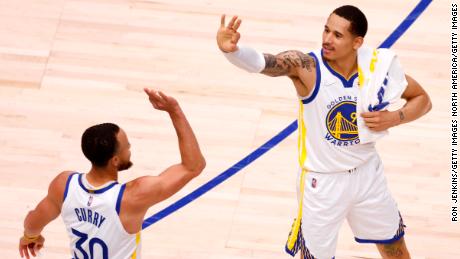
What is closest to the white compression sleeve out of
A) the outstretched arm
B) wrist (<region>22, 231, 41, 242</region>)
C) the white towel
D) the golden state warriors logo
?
the outstretched arm

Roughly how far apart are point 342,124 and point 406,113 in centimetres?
45

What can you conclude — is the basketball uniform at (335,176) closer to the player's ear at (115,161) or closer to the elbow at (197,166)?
the elbow at (197,166)

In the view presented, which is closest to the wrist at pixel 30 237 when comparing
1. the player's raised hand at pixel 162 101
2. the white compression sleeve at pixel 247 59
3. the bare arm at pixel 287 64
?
the player's raised hand at pixel 162 101

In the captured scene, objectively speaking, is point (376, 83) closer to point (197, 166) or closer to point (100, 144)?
point (197, 166)

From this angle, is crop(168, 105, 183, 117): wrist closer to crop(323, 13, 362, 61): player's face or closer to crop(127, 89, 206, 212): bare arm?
crop(127, 89, 206, 212): bare arm

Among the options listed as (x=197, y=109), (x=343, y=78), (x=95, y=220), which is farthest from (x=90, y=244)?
(x=197, y=109)

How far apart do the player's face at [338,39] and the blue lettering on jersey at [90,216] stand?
1726mm

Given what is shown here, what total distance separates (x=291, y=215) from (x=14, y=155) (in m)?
2.31

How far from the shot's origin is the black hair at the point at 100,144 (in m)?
5.14

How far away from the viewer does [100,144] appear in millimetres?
5141

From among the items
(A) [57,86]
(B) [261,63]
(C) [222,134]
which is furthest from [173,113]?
(A) [57,86]

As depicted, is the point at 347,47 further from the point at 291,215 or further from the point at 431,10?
the point at 431,10

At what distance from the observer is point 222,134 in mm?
8273

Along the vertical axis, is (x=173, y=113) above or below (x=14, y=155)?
above
